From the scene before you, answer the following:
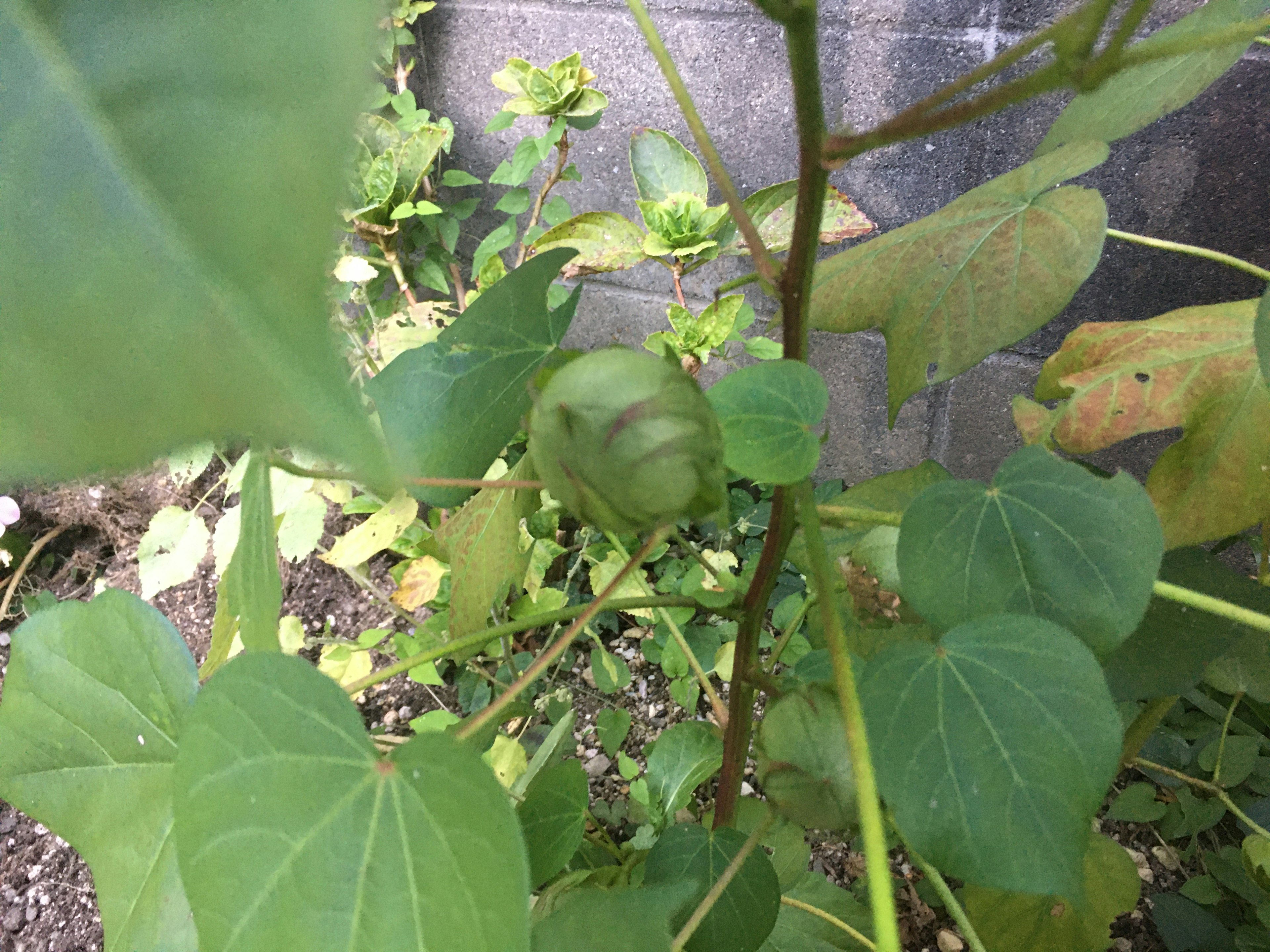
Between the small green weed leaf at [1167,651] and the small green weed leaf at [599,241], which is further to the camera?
the small green weed leaf at [599,241]

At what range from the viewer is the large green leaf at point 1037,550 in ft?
1.12

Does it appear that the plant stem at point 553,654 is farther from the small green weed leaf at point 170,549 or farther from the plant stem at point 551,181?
the small green weed leaf at point 170,549

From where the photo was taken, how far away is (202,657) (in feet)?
3.67

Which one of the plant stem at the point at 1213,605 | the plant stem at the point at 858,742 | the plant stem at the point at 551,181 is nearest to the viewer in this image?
the plant stem at the point at 858,742

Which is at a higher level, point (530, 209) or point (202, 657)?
point (530, 209)

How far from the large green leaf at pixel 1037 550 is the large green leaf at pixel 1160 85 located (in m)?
0.23

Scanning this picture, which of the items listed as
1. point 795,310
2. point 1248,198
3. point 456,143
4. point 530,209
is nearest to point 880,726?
point 795,310

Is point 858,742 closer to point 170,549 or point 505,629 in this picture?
point 505,629

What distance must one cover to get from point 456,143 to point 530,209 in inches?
6.9

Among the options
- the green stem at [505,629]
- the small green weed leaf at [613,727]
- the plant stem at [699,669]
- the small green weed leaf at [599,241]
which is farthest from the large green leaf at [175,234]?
the small green weed leaf at [613,727]

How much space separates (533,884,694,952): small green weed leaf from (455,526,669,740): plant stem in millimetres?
81

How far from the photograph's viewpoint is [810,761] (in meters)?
0.39

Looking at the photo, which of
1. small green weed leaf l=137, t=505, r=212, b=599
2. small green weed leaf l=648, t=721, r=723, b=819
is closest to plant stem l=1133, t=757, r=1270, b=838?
small green weed leaf l=648, t=721, r=723, b=819

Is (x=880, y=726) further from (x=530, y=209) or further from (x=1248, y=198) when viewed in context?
(x=530, y=209)
